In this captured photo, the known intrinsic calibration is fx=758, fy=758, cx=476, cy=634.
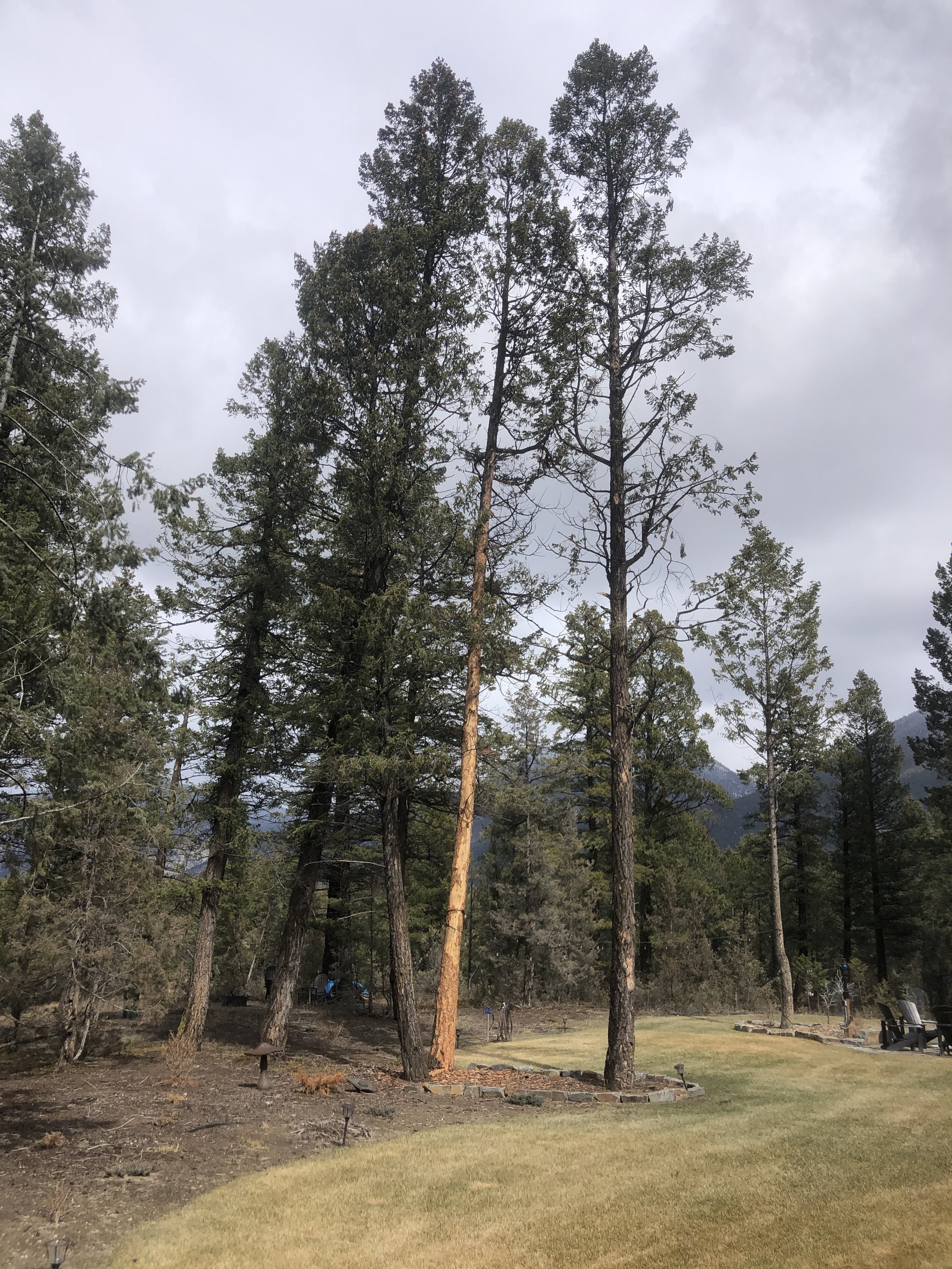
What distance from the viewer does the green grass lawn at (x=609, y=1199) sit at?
4934 mm

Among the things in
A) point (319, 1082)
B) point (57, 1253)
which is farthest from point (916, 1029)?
point (57, 1253)

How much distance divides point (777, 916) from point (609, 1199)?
16.2m

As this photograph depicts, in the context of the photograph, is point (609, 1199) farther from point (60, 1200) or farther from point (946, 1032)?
point (946, 1032)

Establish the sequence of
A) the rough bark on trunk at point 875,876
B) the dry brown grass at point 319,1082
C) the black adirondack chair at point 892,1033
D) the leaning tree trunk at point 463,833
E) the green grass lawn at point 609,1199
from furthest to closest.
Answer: the rough bark on trunk at point 875,876
the black adirondack chair at point 892,1033
the leaning tree trunk at point 463,833
the dry brown grass at point 319,1082
the green grass lawn at point 609,1199

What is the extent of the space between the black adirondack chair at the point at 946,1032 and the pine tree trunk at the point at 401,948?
10.1 meters

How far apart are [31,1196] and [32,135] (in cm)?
1260

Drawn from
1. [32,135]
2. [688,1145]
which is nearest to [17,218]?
[32,135]

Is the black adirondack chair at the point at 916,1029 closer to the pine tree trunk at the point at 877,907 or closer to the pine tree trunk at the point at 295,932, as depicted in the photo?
the pine tree trunk at the point at 295,932

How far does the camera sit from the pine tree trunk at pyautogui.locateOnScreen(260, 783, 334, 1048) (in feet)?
44.2

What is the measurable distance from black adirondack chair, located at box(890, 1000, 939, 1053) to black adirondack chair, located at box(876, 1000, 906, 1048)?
6cm

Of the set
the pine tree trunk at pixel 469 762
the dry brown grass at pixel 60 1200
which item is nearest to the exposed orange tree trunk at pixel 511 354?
the pine tree trunk at pixel 469 762

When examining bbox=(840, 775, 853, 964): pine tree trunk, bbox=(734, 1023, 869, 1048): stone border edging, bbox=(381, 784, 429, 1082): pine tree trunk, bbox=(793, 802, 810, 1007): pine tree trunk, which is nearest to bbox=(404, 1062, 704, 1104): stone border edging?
bbox=(381, 784, 429, 1082): pine tree trunk

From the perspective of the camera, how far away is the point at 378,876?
17719 mm

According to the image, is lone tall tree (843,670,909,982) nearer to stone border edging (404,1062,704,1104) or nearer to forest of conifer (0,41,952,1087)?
forest of conifer (0,41,952,1087)
